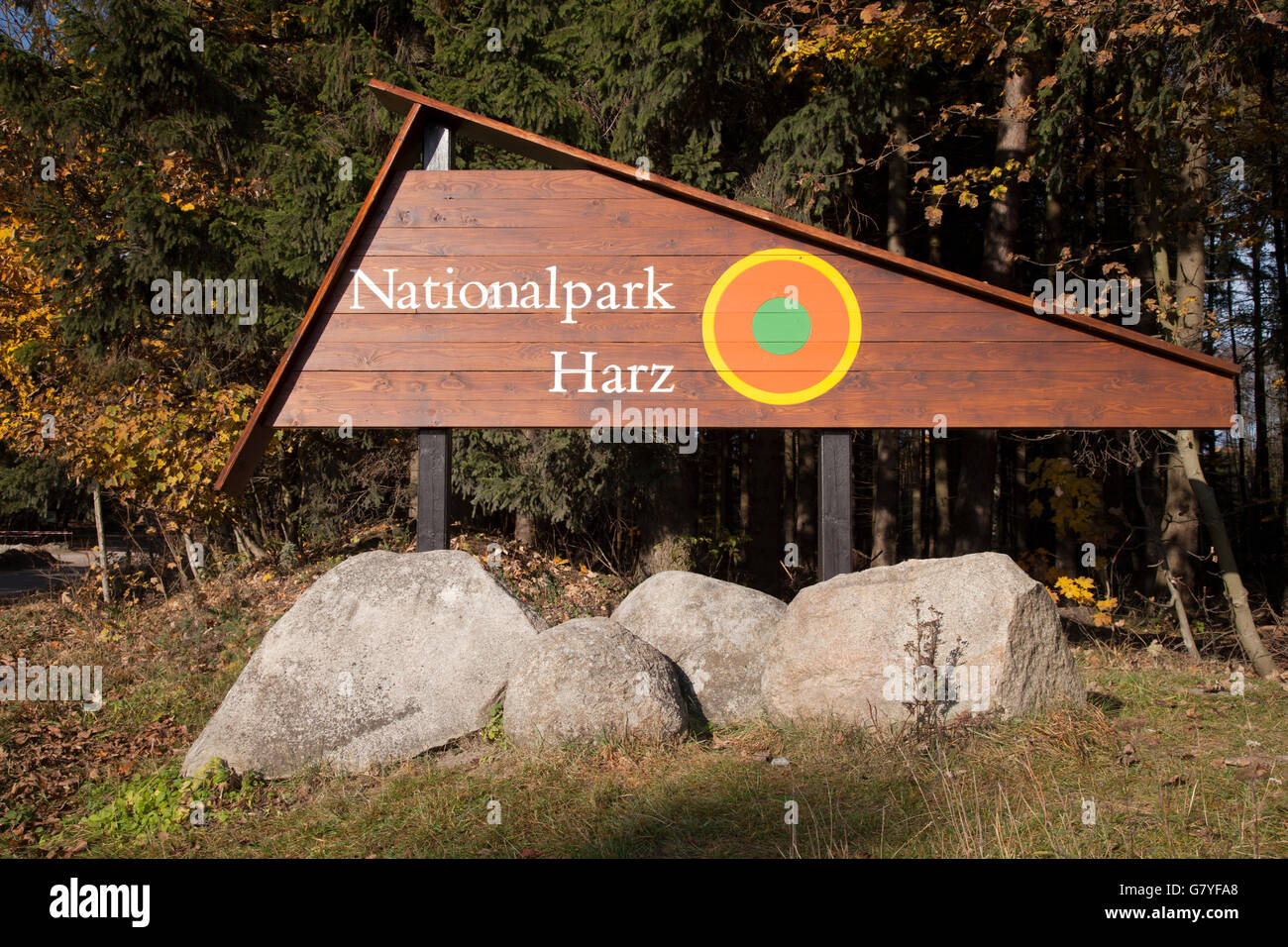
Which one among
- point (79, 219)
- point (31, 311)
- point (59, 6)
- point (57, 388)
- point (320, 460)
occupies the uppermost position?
point (59, 6)

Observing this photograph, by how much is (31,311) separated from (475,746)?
10868 mm

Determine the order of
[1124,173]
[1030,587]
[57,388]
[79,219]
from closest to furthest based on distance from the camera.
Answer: [1030,587] < [1124,173] < [79,219] < [57,388]

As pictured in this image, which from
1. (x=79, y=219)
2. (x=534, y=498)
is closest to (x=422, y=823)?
(x=534, y=498)

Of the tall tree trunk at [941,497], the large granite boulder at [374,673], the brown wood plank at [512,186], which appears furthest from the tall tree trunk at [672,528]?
the tall tree trunk at [941,497]

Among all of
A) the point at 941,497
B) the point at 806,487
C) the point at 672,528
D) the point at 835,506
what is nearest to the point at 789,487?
the point at 806,487

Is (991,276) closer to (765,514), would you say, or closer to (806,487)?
(765,514)

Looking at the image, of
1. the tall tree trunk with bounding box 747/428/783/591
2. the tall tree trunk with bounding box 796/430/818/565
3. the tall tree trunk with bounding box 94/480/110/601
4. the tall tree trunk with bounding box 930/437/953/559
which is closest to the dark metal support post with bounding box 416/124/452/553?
the tall tree trunk with bounding box 94/480/110/601

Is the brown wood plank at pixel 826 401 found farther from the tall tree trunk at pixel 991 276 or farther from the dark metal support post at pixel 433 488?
the tall tree trunk at pixel 991 276

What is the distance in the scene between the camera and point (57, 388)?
11.9 meters

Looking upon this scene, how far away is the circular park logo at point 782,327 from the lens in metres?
6.63

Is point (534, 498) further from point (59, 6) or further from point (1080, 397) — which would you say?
point (59, 6)

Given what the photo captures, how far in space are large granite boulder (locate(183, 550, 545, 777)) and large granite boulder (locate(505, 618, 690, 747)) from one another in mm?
326

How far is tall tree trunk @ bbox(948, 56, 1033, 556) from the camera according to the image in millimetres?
11336

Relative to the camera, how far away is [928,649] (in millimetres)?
5070
